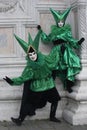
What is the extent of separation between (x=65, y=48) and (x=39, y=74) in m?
0.76

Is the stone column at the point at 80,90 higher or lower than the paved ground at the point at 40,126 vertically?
higher

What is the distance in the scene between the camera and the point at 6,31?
25.3 feet

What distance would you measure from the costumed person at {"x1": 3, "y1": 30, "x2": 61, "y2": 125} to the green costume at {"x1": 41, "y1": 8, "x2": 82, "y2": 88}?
20 cm

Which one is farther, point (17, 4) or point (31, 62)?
point (17, 4)

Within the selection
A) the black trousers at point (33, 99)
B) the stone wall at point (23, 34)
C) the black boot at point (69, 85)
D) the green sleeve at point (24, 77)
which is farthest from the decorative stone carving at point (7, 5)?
the black boot at point (69, 85)

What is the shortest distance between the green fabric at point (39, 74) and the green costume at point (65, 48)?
11.0 inches

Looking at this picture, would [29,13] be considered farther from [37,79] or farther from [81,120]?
[81,120]

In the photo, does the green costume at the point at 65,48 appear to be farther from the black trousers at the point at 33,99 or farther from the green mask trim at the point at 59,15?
the black trousers at the point at 33,99

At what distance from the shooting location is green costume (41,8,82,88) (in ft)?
24.4

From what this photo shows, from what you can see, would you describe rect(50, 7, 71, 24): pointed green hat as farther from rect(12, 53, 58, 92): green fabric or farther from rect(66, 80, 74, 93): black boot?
rect(66, 80, 74, 93): black boot

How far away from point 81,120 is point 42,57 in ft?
4.25

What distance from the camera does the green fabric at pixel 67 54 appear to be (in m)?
7.43

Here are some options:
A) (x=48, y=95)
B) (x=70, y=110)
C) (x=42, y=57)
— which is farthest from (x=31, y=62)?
(x=70, y=110)

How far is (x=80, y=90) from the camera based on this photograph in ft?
23.9
